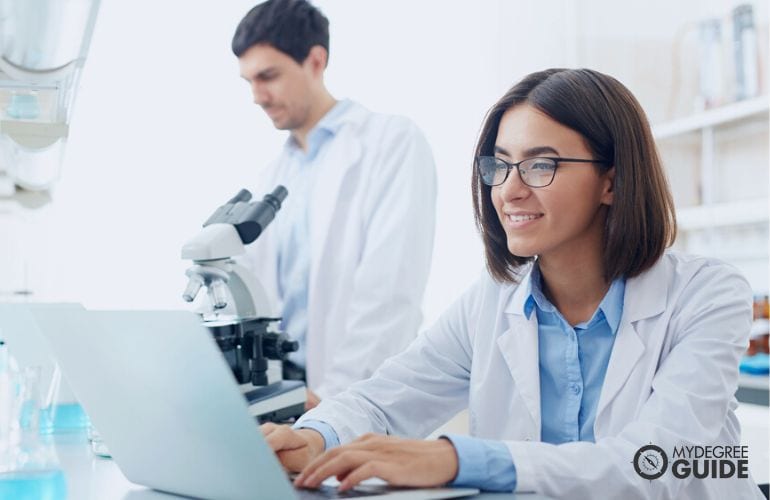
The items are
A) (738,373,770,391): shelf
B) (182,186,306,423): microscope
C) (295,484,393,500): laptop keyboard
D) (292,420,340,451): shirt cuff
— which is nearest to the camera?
(295,484,393,500): laptop keyboard

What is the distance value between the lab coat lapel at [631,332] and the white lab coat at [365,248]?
875 mm

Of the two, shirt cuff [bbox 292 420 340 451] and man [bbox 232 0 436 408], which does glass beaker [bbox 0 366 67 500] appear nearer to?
shirt cuff [bbox 292 420 340 451]

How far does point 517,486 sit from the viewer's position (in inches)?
38.7

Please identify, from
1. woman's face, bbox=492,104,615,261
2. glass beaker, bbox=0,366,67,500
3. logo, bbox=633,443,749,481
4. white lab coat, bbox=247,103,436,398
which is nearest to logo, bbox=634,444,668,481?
logo, bbox=633,443,749,481

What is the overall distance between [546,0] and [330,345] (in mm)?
2125

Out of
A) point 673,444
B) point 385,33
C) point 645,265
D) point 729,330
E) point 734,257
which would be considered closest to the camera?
point 673,444

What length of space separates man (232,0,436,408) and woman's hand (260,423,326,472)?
0.94 m

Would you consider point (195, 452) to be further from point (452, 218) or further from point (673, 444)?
point (452, 218)

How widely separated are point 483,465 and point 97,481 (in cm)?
48

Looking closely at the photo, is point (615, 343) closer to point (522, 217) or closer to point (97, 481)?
point (522, 217)

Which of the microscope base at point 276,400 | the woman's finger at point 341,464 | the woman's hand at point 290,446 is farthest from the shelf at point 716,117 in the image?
the woman's finger at point 341,464

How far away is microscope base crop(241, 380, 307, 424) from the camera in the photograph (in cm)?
154

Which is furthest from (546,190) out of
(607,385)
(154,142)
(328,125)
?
(154,142)

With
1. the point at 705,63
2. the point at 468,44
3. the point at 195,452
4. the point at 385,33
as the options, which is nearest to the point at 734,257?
the point at 705,63
